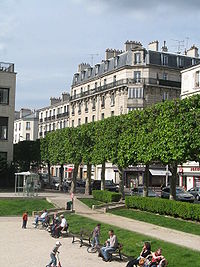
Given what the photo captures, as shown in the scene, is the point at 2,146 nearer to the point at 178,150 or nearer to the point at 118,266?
the point at 178,150

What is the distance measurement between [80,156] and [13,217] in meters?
15.9

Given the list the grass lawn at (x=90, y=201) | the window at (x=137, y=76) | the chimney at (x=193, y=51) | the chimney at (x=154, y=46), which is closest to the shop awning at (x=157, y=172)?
the window at (x=137, y=76)

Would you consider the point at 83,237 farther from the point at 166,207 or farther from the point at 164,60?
the point at 164,60

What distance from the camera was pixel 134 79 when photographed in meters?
69.8

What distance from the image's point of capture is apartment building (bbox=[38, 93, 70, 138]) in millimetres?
92562

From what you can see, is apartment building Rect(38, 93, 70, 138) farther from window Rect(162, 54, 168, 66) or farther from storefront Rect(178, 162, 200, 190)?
storefront Rect(178, 162, 200, 190)

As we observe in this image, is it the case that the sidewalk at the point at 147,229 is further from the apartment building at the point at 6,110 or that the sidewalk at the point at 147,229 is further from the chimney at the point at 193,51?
the chimney at the point at 193,51

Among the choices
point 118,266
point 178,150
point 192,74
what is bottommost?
point 118,266

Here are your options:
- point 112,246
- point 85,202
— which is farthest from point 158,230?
point 85,202

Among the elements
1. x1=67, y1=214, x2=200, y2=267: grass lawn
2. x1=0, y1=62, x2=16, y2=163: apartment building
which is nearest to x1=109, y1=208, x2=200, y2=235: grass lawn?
x1=67, y1=214, x2=200, y2=267: grass lawn

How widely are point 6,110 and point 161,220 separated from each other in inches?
1254

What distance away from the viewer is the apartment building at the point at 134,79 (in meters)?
69.4

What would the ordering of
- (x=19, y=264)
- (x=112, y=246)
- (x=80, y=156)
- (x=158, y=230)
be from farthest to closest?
(x=80, y=156) < (x=158, y=230) < (x=112, y=246) < (x=19, y=264)

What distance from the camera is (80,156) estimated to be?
49.2 meters
